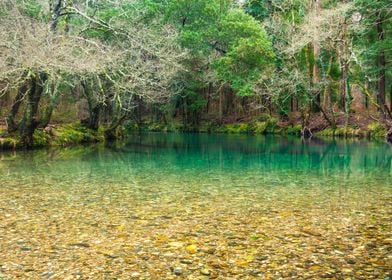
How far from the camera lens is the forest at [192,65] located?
2330cm

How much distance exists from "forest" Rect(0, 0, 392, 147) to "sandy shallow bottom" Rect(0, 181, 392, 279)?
13.0 meters

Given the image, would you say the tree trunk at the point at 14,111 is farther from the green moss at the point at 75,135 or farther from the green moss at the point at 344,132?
the green moss at the point at 344,132

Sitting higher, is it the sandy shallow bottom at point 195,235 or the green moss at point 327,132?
the green moss at point 327,132

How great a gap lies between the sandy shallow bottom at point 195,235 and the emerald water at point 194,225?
17 mm

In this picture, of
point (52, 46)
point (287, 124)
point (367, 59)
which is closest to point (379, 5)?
point (367, 59)

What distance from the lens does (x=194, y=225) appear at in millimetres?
7707

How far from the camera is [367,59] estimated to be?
3681 centimetres

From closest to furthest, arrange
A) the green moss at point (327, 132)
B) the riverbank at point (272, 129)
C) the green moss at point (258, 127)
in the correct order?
the riverbank at point (272, 129)
the green moss at point (327, 132)
the green moss at point (258, 127)

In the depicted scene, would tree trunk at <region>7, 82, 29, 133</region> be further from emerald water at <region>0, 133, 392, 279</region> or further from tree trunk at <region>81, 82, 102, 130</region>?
emerald water at <region>0, 133, 392, 279</region>

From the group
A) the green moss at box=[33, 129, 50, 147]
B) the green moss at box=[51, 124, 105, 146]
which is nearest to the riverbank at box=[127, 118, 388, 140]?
the green moss at box=[51, 124, 105, 146]

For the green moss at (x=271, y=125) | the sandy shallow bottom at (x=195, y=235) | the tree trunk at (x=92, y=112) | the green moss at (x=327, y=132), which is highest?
the tree trunk at (x=92, y=112)

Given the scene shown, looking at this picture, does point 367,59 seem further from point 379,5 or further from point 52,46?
point 52,46

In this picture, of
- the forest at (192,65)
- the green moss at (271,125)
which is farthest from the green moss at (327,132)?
the green moss at (271,125)

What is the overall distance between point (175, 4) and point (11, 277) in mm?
40311
